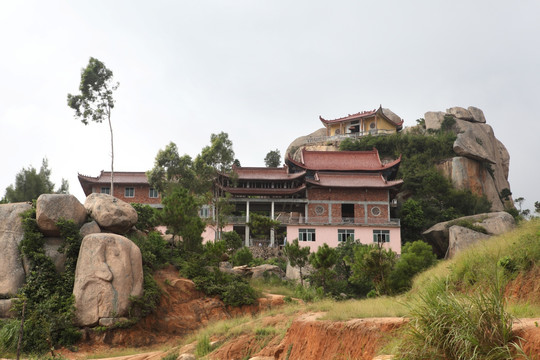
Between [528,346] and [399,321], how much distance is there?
258 centimetres

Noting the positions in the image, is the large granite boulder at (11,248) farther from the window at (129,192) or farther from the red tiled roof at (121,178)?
the window at (129,192)

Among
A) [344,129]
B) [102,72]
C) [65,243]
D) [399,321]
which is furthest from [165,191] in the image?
[344,129]

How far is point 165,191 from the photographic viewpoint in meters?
32.8

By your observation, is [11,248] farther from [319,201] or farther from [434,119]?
[434,119]

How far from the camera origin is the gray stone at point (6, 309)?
17672 mm

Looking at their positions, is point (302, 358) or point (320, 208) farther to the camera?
point (320, 208)

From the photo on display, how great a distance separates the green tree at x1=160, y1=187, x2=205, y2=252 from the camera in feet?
73.1

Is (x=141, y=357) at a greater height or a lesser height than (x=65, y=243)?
lesser

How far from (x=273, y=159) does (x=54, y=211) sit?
4588 centimetres

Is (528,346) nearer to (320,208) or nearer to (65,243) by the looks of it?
(65,243)

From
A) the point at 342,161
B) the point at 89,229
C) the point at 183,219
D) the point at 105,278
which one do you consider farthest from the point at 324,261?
the point at 342,161

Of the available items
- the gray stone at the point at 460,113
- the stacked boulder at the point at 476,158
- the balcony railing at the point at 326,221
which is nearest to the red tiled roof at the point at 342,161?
the balcony railing at the point at 326,221

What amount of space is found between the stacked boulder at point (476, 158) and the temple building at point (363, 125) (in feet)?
13.7

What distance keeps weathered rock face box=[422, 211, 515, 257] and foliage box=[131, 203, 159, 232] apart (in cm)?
2097
